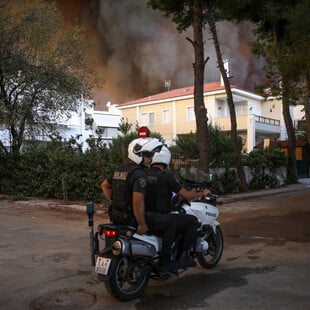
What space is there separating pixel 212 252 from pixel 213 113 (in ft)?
121

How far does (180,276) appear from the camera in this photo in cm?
592

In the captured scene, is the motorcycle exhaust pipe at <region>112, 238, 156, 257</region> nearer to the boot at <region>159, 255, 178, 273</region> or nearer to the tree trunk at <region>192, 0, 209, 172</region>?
the boot at <region>159, 255, 178, 273</region>

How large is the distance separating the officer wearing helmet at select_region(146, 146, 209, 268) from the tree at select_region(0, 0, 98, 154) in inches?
536

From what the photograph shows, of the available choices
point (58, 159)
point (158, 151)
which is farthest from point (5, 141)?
point (158, 151)

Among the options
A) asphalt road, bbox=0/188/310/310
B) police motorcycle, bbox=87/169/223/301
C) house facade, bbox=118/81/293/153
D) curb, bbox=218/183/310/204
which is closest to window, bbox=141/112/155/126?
house facade, bbox=118/81/293/153

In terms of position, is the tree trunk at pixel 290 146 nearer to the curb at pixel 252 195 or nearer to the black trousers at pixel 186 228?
the curb at pixel 252 195

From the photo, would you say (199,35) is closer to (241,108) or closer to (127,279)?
(127,279)

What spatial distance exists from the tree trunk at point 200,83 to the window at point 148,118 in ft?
105

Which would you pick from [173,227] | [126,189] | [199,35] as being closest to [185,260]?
[173,227]

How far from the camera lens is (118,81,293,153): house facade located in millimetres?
41094

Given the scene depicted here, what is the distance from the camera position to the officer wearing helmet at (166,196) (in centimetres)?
511

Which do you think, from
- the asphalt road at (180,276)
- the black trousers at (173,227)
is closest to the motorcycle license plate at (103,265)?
the asphalt road at (180,276)

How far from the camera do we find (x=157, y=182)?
508 cm

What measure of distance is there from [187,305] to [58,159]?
11834mm
